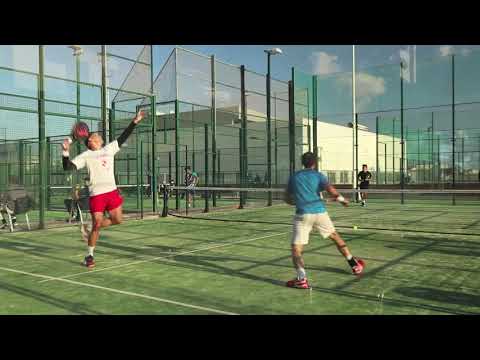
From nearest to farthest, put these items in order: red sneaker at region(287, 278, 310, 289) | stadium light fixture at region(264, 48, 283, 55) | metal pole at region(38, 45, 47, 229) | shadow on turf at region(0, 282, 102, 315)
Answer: shadow on turf at region(0, 282, 102, 315), red sneaker at region(287, 278, 310, 289), metal pole at region(38, 45, 47, 229), stadium light fixture at region(264, 48, 283, 55)

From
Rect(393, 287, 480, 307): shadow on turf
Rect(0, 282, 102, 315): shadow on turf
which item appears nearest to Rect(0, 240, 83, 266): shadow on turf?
Rect(0, 282, 102, 315): shadow on turf

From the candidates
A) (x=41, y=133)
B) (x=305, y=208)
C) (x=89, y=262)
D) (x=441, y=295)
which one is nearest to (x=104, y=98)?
(x=41, y=133)

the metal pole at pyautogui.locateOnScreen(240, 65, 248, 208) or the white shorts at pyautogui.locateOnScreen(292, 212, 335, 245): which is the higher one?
the metal pole at pyautogui.locateOnScreen(240, 65, 248, 208)

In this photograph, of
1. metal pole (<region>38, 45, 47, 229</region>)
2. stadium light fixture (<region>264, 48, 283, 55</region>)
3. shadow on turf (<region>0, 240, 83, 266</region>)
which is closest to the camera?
shadow on turf (<region>0, 240, 83, 266</region>)

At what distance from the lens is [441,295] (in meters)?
5.43

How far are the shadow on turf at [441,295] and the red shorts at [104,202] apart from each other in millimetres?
4352

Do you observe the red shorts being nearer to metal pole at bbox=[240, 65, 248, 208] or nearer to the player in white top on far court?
the player in white top on far court

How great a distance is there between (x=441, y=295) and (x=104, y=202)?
4.94 m

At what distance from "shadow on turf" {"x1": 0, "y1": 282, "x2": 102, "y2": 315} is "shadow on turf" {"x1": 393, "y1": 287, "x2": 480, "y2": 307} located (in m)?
3.59

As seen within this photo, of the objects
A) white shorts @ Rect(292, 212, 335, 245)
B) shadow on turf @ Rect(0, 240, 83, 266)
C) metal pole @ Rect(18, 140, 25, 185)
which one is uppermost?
metal pole @ Rect(18, 140, 25, 185)

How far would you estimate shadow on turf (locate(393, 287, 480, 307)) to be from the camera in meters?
5.12
